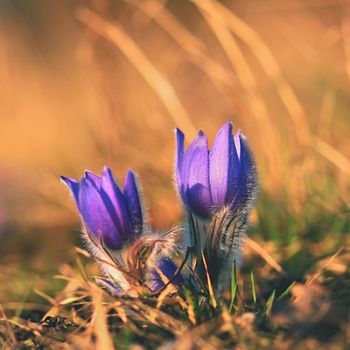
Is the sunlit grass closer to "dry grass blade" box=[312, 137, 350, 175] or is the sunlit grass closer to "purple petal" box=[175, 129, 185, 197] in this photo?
"dry grass blade" box=[312, 137, 350, 175]

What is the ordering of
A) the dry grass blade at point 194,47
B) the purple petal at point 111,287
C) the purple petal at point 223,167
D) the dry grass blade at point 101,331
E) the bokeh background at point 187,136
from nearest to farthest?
the dry grass blade at point 101,331 → the purple petal at point 223,167 → the purple petal at point 111,287 → the bokeh background at point 187,136 → the dry grass blade at point 194,47

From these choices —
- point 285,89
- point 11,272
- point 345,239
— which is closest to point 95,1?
point 285,89

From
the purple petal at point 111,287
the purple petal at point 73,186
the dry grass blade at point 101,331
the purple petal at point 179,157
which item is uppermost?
the purple petal at point 179,157

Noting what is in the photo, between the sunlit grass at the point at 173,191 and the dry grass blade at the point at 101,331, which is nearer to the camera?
the dry grass blade at the point at 101,331

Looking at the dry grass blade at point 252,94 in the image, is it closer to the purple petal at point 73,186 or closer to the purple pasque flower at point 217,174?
the purple pasque flower at point 217,174

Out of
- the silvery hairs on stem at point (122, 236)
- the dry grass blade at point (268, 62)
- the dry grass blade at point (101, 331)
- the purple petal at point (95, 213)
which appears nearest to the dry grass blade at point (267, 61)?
the dry grass blade at point (268, 62)

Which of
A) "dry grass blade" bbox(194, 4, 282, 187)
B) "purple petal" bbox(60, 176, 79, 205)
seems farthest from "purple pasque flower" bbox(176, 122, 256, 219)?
"dry grass blade" bbox(194, 4, 282, 187)

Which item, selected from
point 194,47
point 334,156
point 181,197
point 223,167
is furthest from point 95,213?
point 194,47
